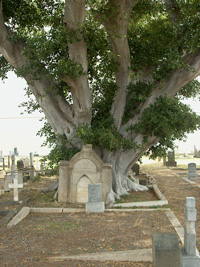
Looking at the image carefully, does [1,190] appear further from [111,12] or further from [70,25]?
[111,12]

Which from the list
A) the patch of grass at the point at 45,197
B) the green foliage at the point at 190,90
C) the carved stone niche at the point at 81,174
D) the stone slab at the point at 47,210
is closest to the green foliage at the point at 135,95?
the carved stone niche at the point at 81,174

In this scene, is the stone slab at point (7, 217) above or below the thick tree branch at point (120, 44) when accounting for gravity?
below

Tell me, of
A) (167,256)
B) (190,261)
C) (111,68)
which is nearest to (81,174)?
(111,68)

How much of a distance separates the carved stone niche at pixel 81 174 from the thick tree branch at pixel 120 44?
2.17 meters

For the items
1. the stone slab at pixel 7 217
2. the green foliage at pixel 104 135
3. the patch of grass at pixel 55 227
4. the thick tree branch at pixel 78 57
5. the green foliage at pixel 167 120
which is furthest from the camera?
the green foliage at pixel 167 120

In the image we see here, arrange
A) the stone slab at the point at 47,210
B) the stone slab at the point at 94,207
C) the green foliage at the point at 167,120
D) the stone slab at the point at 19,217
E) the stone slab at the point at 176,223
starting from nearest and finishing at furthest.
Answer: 1. the stone slab at the point at 176,223
2. the stone slab at the point at 19,217
3. the stone slab at the point at 94,207
4. the stone slab at the point at 47,210
5. the green foliage at the point at 167,120

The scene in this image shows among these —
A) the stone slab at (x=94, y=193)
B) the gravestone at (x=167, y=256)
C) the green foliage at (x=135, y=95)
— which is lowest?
the gravestone at (x=167, y=256)

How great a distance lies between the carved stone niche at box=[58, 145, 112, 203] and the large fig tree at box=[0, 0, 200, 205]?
21.8 inches

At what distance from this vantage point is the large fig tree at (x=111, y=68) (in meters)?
10.2

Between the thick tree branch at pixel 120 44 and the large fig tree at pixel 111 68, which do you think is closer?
the large fig tree at pixel 111 68

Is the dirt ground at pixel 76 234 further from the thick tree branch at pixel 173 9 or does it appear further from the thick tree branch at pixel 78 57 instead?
the thick tree branch at pixel 173 9

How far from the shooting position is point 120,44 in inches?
446

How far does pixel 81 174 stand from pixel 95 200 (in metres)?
1.48

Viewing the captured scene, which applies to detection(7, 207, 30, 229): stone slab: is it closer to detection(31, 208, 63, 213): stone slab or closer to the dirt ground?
the dirt ground
